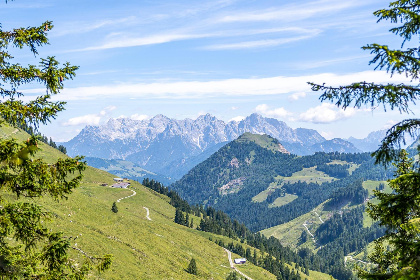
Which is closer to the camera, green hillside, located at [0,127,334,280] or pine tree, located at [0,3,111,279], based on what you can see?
pine tree, located at [0,3,111,279]

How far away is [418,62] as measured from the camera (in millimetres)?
9719

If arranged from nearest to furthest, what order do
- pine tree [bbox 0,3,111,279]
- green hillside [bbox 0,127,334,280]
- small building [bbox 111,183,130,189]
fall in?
pine tree [bbox 0,3,111,279], green hillside [bbox 0,127,334,280], small building [bbox 111,183,130,189]

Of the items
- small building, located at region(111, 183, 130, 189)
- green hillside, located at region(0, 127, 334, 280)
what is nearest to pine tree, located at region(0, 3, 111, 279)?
green hillside, located at region(0, 127, 334, 280)

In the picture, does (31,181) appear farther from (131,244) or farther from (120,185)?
(120,185)

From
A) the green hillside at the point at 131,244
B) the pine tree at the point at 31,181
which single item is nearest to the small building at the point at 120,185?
the green hillside at the point at 131,244

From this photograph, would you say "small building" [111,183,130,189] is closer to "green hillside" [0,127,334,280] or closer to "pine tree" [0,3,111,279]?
"green hillside" [0,127,334,280]

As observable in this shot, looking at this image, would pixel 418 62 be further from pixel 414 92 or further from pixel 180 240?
pixel 180 240

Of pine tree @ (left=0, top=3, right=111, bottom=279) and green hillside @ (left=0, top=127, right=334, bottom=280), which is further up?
pine tree @ (left=0, top=3, right=111, bottom=279)

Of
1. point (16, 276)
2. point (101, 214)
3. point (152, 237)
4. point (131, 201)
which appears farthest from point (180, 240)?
point (16, 276)

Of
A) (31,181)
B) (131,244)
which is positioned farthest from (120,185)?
(31,181)

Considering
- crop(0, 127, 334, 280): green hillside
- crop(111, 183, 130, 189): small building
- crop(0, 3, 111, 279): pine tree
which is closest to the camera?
crop(0, 3, 111, 279): pine tree

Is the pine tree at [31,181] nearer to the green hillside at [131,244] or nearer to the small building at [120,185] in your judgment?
the green hillside at [131,244]

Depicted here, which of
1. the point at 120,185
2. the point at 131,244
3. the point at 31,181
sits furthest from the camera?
the point at 120,185

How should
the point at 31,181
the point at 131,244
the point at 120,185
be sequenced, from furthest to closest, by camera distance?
the point at 120,185, the point at 131,244, the point at 31,181
